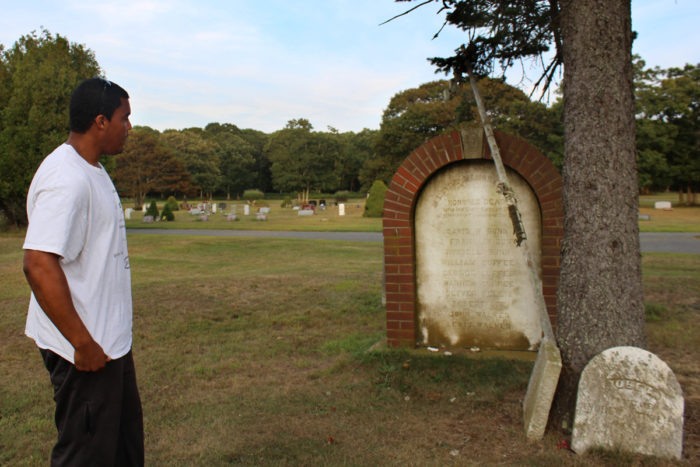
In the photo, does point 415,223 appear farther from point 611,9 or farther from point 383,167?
point 383,167

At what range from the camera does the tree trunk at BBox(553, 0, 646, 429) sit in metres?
3.68

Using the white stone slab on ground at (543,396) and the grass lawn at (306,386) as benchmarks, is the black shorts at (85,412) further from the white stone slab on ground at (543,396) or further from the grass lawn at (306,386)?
the white stone slab on ground at (543,396)

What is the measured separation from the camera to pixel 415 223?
5.88m

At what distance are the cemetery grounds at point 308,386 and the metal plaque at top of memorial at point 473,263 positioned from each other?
34 cm

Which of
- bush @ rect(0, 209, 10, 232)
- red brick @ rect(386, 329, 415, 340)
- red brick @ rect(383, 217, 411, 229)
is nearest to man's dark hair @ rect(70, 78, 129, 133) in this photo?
red brick @ rect(383, 217, 411, 229)

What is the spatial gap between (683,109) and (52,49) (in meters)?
44.8

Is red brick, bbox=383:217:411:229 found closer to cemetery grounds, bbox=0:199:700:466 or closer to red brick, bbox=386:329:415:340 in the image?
red brick, bbox=386:329:415:340

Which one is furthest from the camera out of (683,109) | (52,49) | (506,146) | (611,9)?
(683,109)

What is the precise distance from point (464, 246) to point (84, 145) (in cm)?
414

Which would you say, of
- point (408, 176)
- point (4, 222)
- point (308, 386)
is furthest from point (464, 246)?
point (4, 222)

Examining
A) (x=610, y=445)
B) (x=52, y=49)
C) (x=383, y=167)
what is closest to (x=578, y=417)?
(x=610, y=445)

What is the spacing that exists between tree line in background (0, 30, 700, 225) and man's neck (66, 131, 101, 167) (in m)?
3.90

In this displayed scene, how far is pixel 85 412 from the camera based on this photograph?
7.47 feet

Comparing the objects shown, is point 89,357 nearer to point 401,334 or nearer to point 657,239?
point 401,334
